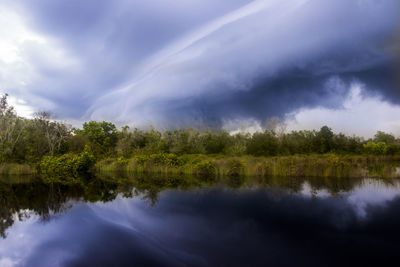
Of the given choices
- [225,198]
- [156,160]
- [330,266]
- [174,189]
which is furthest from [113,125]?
[330,266]

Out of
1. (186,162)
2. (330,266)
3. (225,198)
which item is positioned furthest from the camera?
(186,162)

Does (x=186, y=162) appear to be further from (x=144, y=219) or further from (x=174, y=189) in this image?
(x=144, y=219)

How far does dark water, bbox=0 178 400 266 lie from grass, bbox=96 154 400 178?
4.28m

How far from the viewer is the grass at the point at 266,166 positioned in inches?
634

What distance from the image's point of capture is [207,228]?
6.98 m

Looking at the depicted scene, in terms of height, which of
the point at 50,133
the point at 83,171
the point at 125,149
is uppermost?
the point at 50,133

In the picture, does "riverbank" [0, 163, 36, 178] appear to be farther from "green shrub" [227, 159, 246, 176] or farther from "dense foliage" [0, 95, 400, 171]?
"green shrub" [227, 159, 246, 176]

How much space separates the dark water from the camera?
201 inches

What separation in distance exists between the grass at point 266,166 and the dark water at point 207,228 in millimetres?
4277

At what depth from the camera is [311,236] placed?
6.21 meters

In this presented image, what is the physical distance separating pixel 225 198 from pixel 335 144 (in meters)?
24.7

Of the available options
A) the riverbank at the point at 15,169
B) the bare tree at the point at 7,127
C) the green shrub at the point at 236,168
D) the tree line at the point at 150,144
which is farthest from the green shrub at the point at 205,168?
the bare tree at the point at 7,127

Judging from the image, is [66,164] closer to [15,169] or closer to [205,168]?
[15,169]

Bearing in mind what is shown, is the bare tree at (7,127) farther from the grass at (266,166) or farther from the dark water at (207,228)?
the dark water at (207,228)
